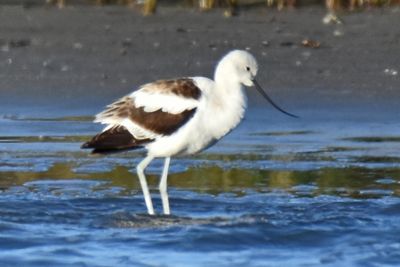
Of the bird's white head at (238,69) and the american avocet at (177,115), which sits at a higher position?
the bird's white head at (238,69)

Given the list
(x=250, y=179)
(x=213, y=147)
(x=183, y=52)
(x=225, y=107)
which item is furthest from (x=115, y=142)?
(x=183, y=52)

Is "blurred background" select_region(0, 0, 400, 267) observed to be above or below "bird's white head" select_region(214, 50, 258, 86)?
below

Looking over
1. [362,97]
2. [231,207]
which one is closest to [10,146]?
[231,207]

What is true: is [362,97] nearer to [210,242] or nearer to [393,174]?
[393,174]

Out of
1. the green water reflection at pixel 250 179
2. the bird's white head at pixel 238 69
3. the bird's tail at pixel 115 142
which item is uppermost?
the bird's white head at pixel 238 69

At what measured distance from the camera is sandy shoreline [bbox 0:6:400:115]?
13.1m

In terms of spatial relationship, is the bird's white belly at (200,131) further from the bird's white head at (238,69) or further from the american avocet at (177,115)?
the bird's white head at (238,69)

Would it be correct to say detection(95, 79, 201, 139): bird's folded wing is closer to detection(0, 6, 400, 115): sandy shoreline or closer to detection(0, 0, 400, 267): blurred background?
detection(0, 0, 400, 267): blurred background

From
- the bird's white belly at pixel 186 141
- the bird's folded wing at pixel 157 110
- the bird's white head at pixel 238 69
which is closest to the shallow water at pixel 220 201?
the bird's white belly at pixel 186 141

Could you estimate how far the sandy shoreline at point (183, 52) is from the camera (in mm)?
13133

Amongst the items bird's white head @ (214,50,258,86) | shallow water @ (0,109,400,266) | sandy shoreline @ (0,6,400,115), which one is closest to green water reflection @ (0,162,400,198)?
shallow water @ (0,109,400,266)

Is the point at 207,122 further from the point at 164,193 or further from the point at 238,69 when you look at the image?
the point at 164,193

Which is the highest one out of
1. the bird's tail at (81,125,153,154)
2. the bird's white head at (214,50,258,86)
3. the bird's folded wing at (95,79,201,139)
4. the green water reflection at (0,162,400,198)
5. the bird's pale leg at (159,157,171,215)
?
the bird's white head at (214,50,258,86)

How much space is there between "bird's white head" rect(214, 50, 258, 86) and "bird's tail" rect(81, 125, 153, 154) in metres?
0.64
